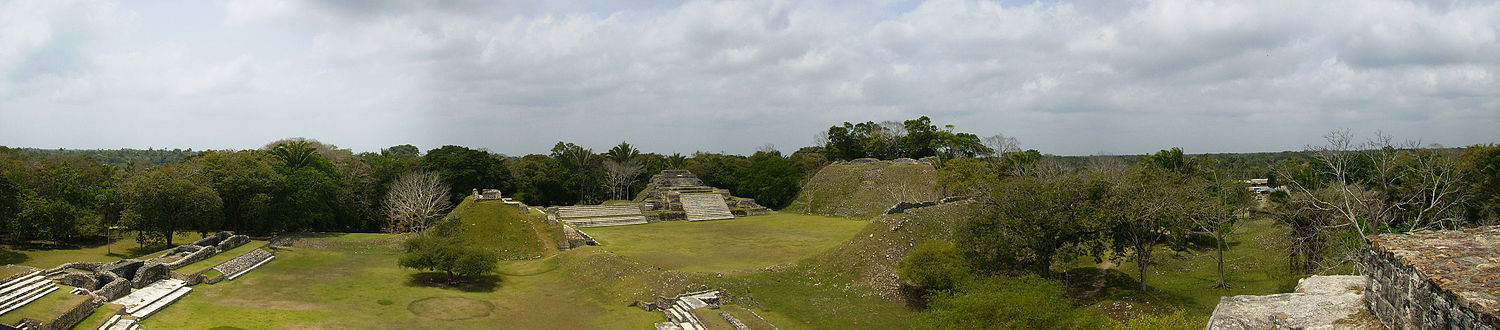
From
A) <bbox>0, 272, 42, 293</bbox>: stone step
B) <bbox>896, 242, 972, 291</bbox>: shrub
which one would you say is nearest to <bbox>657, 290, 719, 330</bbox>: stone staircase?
<bbox>896, 242, 972, 291</bbox>: shrub

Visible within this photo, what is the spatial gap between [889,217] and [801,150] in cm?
4688

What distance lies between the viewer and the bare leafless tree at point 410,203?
33.7 m

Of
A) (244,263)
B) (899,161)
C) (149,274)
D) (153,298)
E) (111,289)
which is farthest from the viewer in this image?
(899,161)

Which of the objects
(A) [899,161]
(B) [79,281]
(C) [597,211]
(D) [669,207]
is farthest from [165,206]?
(A) [899,161]

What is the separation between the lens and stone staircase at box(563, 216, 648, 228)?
40438 millimetres

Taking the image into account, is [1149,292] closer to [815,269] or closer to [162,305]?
[815,269]

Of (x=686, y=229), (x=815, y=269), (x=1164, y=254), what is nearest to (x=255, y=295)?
(x=815, y=269)

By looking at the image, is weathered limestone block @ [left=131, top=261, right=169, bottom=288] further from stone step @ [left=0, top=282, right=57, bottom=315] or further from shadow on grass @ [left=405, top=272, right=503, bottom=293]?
shadow on grass @ [left=405, top=272, right=503, bottom=293]

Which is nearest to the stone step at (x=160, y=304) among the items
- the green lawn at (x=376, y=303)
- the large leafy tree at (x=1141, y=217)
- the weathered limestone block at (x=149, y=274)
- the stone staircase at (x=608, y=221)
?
the green lawn at (x=376, y=303)

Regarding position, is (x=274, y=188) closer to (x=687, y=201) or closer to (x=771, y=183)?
(x=687, y=201)

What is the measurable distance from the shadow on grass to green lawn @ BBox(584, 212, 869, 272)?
6.56 meters

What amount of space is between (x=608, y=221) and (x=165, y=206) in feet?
70.8

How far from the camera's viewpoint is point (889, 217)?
25266mm

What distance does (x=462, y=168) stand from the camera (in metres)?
45.7
